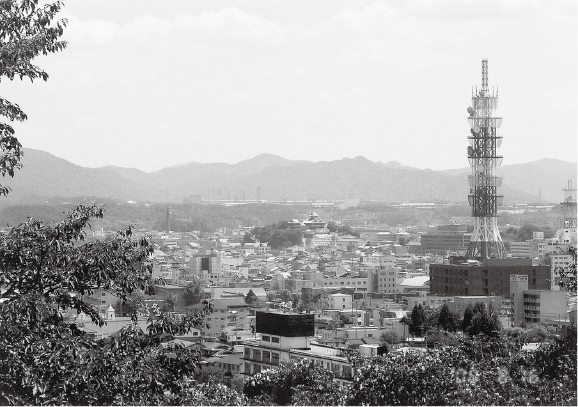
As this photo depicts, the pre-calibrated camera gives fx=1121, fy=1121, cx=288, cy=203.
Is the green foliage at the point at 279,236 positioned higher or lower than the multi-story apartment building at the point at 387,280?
higher

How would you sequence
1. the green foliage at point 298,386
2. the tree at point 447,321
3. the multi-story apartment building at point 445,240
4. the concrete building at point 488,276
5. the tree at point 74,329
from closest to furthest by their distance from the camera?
the tree at point 74,329
the green foliage at point 298,386
the tree at point 447,321
the concrete building at point 488,276
the multi-story apartment building at point 445,240

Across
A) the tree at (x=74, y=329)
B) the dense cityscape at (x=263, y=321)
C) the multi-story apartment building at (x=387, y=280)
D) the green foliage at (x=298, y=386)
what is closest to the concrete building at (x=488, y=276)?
the dense cityscape at (x=263, y=321)

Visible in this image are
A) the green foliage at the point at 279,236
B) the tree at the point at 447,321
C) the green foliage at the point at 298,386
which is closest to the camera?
the green foliage at the point at 298,386

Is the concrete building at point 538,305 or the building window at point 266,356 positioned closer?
the building window at point 266,356

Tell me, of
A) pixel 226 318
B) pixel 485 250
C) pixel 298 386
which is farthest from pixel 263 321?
pixel 485 250

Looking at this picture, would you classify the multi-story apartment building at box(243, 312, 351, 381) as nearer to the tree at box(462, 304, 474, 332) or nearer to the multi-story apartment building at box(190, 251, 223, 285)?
the tree at box(462, 304, 474, 332)

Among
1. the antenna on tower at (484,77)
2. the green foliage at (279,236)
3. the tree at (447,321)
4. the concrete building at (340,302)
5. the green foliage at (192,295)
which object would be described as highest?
the antenna on tower at (484,77)

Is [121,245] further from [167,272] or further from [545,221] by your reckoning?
[545,221]

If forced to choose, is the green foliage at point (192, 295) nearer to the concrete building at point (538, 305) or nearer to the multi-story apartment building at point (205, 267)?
the concrete building at point (538, 305)
